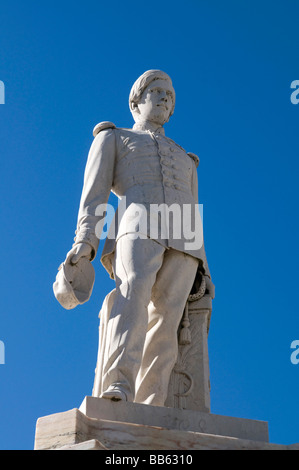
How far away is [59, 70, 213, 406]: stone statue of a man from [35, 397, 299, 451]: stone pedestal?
21cm

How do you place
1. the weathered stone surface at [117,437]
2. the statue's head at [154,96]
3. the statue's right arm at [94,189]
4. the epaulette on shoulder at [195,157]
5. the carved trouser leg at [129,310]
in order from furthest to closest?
the epaulette on shoulder at [195,157] < the statue's head at [154,96] < the statue's right arm at [94,189] < the carved trouser leg at [129,310] < the weathered stone surface at [117,437]

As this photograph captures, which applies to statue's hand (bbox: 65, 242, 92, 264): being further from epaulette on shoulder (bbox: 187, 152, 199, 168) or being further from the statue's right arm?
epaulette on shoulder (bbox: 187, 152, 199, 168)

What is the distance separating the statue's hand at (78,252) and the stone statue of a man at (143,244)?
0.01 metres

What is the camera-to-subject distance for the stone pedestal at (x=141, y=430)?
784 centimetres

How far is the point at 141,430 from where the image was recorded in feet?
26.8

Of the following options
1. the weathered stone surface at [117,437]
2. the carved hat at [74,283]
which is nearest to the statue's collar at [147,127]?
the carved hat at [74,283]

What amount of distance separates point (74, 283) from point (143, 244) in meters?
0.81

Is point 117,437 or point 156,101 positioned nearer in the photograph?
→ point 117,437

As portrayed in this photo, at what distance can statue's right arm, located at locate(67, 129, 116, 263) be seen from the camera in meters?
9.66

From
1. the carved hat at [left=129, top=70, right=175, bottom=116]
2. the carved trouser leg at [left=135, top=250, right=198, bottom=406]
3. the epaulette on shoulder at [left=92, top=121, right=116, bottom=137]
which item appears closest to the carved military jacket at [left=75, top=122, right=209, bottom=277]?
the epaulette on shoulder at [left=92, top=121, right=116, bottom=137]

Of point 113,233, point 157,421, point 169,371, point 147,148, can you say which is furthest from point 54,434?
point 147,148

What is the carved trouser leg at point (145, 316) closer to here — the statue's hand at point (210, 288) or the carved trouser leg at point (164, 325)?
the carved trouser leg at point (164, 325)

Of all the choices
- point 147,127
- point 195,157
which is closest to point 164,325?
point 195,157

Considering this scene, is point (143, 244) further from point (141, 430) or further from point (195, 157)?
point (141, 430)
